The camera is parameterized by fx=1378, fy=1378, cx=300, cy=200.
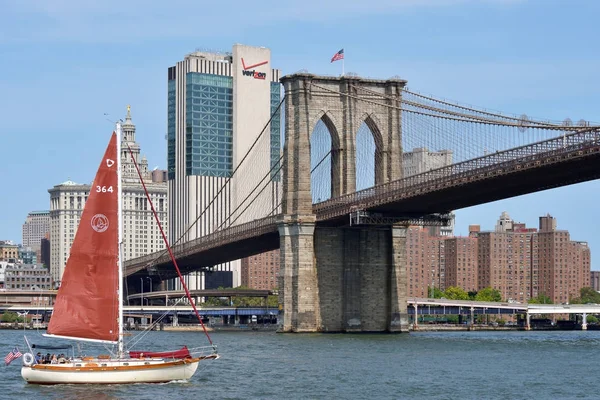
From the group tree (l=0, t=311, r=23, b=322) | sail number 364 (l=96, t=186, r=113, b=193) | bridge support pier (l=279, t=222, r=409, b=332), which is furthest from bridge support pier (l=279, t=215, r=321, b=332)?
tree (l=0, t=311, r=23, b=322)

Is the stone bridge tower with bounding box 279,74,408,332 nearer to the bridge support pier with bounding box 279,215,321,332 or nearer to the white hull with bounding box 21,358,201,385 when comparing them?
the bridge support pier with bounding box 279,215,321,332

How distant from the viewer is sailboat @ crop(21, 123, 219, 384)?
159ft

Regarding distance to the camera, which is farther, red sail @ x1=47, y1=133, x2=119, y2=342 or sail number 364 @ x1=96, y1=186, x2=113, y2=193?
sail number 364 @ x1=96, y1=186, x2=113, y2=193

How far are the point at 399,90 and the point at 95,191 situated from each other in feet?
160

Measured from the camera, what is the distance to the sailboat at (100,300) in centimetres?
4847

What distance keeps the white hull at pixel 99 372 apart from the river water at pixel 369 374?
0.31 meters

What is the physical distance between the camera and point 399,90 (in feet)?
313

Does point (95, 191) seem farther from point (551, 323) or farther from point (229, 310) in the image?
point (551, 323)

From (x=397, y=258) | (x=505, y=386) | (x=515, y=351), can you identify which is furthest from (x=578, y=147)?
(x=397, y=258)

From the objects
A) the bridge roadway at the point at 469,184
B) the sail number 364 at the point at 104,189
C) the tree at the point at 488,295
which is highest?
the bridge roadway at the point at 469,184

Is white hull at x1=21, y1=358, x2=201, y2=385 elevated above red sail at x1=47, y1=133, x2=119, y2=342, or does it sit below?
below

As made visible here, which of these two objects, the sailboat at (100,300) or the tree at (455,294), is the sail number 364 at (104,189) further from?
the tree at (455,294)

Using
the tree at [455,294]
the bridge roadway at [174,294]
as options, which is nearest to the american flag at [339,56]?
the bridge roadway at [174,294]

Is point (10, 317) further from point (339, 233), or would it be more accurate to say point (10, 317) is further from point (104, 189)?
point (104, 189)
